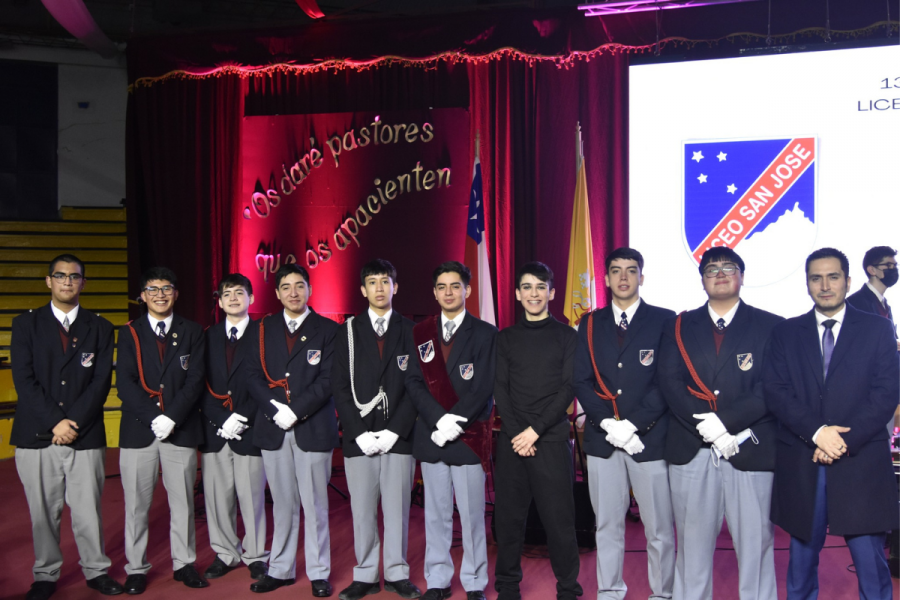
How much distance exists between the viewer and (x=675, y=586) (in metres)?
3.09

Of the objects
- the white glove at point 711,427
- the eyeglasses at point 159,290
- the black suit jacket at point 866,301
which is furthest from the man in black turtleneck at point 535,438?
the black suit jacket at point 866,301

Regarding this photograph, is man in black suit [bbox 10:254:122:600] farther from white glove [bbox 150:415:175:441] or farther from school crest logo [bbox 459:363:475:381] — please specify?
school crest logo [bbox 459:363:475:381]

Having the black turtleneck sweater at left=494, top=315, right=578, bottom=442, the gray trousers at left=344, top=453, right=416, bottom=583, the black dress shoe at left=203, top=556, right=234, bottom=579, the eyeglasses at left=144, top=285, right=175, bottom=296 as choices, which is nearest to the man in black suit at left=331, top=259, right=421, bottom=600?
the gray trousers at left=344, top=453, right=416, bottom=583

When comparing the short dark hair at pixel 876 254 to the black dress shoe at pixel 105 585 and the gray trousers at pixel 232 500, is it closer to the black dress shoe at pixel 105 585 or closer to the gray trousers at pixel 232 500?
the gray trousers at pixel 232 500

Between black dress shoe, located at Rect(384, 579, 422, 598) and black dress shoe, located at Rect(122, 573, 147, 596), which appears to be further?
black dress shoe, located at Rect(122, 573, 147, 596)

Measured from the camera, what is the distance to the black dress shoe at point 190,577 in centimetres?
355

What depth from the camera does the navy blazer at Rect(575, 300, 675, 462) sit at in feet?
10.2

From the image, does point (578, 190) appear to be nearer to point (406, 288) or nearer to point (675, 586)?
point (406, 288)

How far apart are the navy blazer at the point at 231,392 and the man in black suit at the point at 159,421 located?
→ 62 mm

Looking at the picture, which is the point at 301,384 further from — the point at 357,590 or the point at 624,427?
the point at 624,427

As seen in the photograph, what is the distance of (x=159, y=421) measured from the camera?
3.54 metres

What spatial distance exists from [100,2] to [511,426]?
389 inches

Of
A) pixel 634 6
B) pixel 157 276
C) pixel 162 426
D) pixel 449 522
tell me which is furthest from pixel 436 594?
pixel 634 6

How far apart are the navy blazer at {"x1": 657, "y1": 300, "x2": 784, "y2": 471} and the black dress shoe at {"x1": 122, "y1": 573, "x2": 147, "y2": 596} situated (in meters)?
2.58
